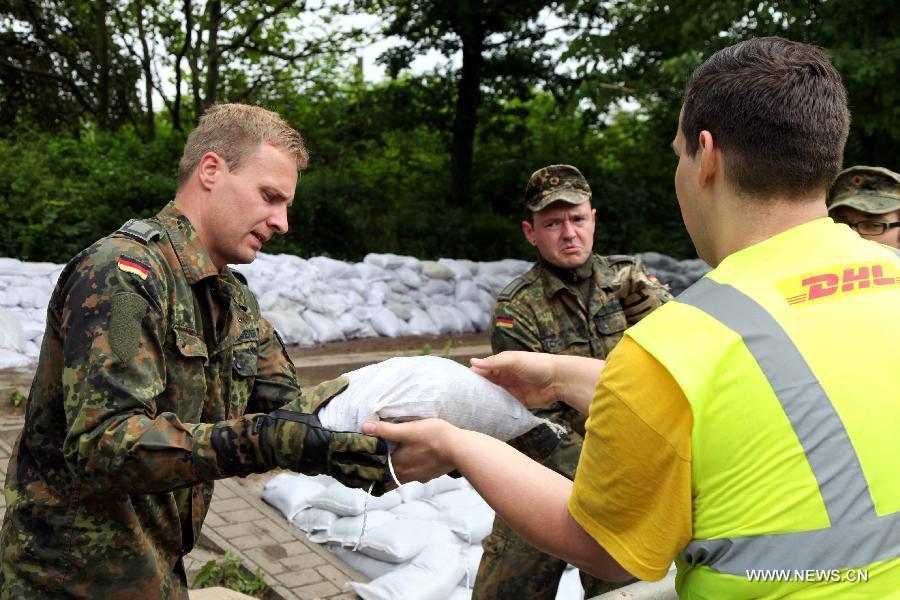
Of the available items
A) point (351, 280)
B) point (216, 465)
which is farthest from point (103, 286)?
point (351, 280)

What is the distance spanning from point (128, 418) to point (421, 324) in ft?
27.3

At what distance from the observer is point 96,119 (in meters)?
16.6

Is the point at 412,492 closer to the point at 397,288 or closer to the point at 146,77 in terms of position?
the point at 397,288

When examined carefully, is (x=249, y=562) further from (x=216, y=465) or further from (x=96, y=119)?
(x=96, y=119)

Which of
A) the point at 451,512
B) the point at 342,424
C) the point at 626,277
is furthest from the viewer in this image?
the point at 451,512

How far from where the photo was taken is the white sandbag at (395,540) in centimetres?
410

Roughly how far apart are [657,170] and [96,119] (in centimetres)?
1123

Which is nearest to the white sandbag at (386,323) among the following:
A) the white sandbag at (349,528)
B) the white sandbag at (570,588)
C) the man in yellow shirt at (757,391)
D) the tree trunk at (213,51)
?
the white sandbag at (349,528)

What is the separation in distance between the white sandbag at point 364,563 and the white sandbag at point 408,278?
626cm

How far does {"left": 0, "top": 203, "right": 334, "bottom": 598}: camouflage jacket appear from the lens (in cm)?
171

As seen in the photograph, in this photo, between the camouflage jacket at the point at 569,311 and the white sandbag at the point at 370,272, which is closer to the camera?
the camouflage jacket at the point at 569,311

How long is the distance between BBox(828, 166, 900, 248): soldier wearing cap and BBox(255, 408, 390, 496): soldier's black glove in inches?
106

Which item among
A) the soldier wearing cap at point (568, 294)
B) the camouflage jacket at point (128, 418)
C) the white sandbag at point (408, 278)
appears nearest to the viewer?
the camouflage jacket at point (128, 418)

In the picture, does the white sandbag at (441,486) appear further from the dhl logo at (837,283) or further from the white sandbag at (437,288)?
the white sandbag at (437,288)
